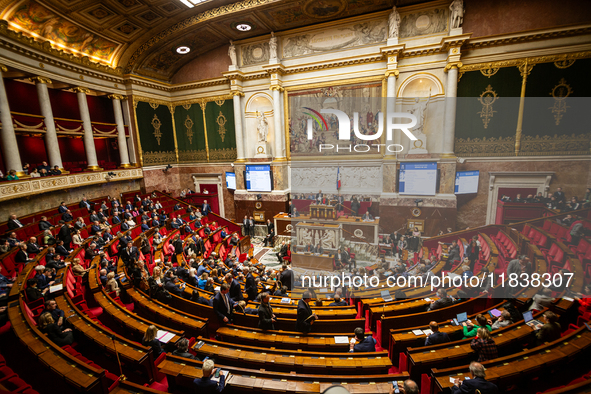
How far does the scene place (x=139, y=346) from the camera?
151 inches

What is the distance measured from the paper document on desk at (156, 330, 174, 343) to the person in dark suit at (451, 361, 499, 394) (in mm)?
4259

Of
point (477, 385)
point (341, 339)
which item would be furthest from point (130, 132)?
point (477, 385)

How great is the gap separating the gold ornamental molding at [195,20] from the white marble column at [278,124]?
398 cm

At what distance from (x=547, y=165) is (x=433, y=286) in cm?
976

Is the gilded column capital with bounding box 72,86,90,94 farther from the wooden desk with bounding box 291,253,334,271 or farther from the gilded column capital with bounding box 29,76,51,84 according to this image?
the wooden desk with bounding box 291,253,334,271

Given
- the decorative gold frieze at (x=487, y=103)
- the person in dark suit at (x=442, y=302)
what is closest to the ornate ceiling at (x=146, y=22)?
the decorative gold frieze at (x=487, y=103)

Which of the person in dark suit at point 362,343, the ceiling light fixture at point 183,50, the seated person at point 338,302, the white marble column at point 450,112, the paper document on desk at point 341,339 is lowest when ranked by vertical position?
the seated person at point 338,302

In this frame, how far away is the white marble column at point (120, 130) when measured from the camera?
1453 centimetres

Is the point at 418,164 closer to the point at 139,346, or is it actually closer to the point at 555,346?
the point at 555,346

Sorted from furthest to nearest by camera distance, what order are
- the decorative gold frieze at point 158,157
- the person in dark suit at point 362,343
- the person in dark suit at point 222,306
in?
1. the decorative gold frieze at point 158,157
2. the person in dark suit at point 222,306
3. the person in dark suit at point 362,343

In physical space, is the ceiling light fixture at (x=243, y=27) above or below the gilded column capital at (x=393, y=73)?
above

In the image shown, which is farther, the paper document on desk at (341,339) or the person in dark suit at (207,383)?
the paper document on desk at (341,339)

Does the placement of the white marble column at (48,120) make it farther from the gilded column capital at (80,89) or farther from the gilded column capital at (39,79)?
the gilded column capital at (80,89)

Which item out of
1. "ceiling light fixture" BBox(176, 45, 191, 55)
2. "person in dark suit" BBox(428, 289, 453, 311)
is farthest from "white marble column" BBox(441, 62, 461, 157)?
"ceiling light fixture" BBox(176, 45, 191, 55)
